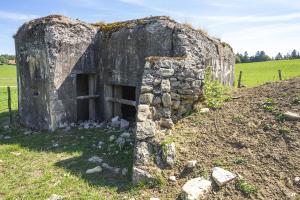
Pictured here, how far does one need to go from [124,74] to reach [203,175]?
18.1ft

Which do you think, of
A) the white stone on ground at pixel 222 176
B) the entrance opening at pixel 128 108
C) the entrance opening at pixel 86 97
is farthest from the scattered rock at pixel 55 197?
the entrance opening at pixel 128 108

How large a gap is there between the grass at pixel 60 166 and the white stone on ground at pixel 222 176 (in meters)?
1.44

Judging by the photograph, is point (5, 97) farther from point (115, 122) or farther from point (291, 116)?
point (291, 116)

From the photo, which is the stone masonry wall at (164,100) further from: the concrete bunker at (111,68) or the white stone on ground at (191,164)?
the white stone on ground at (191,164)

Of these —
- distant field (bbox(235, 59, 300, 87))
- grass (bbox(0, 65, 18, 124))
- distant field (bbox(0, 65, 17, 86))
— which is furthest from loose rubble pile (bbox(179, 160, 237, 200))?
distant field (bbox(0, 65, 17, 86))

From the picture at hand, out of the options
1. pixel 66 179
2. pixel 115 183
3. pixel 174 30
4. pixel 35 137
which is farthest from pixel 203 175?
pixel 35 137

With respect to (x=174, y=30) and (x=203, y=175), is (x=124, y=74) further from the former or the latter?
(x=203, y=175)

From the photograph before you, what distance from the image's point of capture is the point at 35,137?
10.0 m

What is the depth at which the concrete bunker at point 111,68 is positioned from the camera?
7.54 m

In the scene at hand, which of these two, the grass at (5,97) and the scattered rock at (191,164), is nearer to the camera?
the scattered rock at (191,164)

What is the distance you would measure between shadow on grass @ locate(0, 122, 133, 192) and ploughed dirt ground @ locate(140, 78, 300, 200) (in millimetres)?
1288

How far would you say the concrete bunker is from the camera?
24.7ft

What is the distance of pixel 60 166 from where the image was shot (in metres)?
7.35

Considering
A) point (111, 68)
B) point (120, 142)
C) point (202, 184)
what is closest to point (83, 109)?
point (111, 68)
